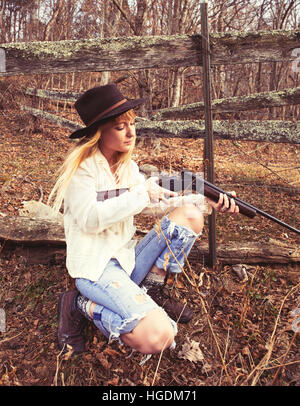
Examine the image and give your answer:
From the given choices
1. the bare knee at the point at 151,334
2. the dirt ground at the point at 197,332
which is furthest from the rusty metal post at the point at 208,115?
the bare knee at the point at 151,334

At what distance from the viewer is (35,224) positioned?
2.91m

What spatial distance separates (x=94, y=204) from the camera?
6.05 ft

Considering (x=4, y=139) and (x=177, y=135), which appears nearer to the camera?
(x=177, y=135)

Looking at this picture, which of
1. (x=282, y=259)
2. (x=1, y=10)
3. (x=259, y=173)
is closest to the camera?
(x=282, y=259)

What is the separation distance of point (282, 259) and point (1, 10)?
48.3ft

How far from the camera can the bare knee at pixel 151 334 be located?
165 centimetres

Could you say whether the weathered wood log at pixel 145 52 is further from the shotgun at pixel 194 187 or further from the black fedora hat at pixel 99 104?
the shotgun at pixel 194 187

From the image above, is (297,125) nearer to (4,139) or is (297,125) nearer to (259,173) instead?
(259,173)

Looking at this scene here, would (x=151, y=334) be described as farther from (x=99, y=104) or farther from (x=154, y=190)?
(x=99, y=104)

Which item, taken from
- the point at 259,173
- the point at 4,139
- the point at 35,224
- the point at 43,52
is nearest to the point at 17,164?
the point at 4,139

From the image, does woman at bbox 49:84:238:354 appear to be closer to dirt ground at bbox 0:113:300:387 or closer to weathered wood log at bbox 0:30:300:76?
dirt ground at bbox 0:113:300:387

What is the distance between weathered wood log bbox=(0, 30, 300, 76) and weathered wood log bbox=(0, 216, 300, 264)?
4.51ft

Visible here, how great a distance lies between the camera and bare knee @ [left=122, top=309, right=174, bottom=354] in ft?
5.42

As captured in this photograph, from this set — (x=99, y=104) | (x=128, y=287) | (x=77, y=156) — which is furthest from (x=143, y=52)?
(x=128, y=287)
